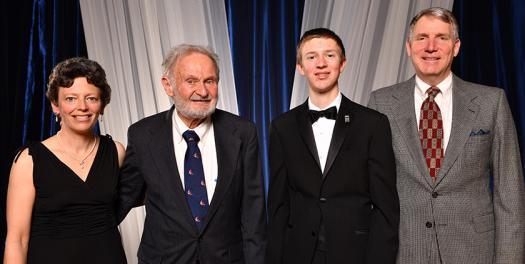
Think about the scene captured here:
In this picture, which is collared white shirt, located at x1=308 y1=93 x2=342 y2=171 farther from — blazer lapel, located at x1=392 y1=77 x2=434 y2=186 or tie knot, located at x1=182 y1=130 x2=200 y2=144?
tie knot, located at x1=182 y1=130 x2=200 y2=144

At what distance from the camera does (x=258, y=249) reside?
2.27 meters

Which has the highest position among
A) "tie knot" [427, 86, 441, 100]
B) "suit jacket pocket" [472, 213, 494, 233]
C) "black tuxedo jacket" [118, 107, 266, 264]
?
"tie knot" [427, 86, 441, 100]

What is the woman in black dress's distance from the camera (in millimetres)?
2246

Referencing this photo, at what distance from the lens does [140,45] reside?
362 centimetres

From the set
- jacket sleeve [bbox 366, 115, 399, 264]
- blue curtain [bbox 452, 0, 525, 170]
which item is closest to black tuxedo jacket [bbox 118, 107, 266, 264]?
jacket sleeve [bbox 366, 115, 399, 264]

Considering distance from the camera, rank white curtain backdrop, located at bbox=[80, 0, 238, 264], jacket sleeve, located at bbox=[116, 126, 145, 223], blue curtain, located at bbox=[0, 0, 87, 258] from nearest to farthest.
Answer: jacket sleeve, located at bbox=[116, 126, 145, 223] < white curtain backdrop, located at bbox=[80, 0, 238, 264] < blue curtain, located at bbox=[0, 0, 87, 258]

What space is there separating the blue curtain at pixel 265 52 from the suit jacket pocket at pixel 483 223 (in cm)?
174

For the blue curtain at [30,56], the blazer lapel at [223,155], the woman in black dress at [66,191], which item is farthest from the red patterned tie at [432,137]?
the blue curtain at [30,56]

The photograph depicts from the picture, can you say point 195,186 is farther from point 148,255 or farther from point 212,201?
point 148,255

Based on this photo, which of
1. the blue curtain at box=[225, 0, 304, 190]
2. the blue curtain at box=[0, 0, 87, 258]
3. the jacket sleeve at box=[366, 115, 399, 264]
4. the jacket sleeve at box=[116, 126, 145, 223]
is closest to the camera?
the jacket sleeve at box=[366, 115, 399, 264]

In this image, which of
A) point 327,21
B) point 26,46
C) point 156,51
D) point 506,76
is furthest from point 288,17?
point 26,46

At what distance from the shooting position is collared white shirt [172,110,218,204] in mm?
2258

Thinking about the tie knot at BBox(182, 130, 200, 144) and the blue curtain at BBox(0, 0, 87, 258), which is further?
the blue curtain at BBox(0, 0, 87, 258)

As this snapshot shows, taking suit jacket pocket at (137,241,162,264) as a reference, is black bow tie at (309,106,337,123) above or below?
above
